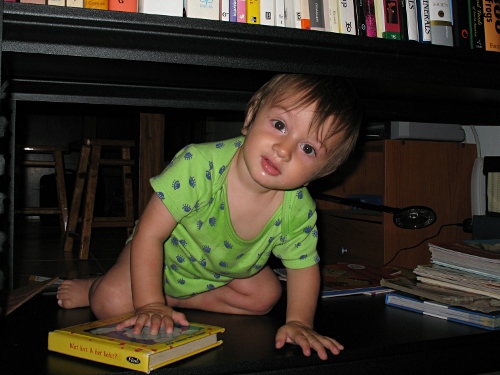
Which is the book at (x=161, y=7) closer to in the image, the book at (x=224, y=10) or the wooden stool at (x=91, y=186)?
the book at (x=224, y=10)

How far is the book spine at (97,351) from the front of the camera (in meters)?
0.66

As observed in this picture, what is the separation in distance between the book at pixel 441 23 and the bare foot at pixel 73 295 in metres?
0.76

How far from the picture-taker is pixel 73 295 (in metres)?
1.01

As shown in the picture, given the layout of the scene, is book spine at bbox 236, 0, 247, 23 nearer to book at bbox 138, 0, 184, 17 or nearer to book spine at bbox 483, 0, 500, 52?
book at bbox 138, 0, 184, 17

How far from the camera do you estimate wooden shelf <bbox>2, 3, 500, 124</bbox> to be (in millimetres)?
676

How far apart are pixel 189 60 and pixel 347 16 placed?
1.00ft

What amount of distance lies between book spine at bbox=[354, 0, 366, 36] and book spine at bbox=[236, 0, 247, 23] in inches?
7.4

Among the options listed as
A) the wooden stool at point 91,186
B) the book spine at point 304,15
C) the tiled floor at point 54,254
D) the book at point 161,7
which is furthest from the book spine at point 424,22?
the wooden stool at point 91,186

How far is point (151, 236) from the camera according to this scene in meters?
0.87

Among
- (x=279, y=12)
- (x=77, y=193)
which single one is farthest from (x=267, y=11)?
(x=77, y=193)

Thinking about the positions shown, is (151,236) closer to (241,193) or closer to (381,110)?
(241,193)

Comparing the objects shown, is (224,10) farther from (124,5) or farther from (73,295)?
(73,295)

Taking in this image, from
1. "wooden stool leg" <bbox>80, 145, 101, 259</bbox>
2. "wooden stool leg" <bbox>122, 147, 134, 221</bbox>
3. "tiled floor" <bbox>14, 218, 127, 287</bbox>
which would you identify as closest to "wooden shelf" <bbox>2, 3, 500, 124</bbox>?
"tiled floor" <bbox>14, 218, 127, 287</bbox>

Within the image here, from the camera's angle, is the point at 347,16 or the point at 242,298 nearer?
the point at 347,16
